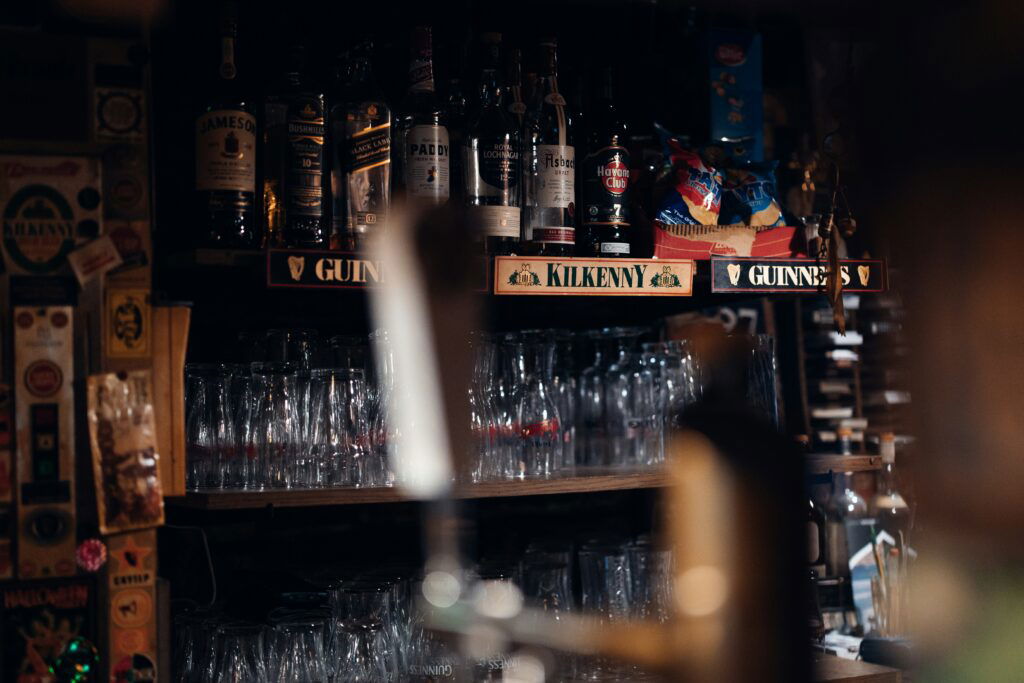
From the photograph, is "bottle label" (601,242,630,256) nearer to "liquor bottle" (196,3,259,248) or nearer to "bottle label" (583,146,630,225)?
"bottle label" (583,146,630,225)

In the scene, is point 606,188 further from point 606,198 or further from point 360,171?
point 360,171

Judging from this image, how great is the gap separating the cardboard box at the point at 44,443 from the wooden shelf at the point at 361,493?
20 centimetres

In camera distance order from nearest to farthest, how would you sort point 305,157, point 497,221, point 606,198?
point 305,157, point 497,221, point 606,198

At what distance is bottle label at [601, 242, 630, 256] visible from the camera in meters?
2.17

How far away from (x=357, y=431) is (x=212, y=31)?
101 cm

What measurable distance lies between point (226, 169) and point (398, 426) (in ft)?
1.96

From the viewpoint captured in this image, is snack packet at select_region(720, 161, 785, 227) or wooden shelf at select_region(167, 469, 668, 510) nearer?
wooden shelf at select_region(167, 469, 668, 510)

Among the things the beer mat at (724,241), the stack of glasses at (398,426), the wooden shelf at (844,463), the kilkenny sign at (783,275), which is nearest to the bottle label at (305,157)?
the stack of glasses at (398,426)

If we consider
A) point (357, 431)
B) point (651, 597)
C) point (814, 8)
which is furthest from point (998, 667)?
point (651, 597)

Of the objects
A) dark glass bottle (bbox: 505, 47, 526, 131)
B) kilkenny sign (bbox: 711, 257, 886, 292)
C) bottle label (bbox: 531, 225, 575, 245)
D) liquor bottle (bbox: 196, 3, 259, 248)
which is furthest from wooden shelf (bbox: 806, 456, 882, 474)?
liquor bottle (bbox: 196, 3, 259, 248)

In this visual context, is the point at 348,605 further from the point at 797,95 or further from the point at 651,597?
the point at 797,95

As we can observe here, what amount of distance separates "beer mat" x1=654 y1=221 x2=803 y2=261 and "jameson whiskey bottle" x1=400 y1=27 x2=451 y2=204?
50 cm

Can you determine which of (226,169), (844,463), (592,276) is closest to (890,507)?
(844,463)

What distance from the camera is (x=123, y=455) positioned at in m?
1.72
